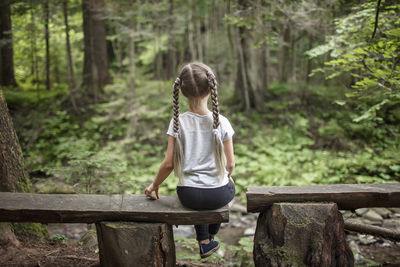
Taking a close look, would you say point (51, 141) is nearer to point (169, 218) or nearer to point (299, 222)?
point (169, 218)

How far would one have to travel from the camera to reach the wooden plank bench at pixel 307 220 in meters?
2.96

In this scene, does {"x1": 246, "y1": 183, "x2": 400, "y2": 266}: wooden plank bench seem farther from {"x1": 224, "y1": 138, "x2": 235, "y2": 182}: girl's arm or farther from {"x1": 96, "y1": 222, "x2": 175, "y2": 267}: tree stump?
{"x1": 96, "y1": 222, "x2": 175, "y2": 267}: tree stump

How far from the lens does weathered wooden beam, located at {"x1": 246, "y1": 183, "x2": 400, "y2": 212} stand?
3.12 metres

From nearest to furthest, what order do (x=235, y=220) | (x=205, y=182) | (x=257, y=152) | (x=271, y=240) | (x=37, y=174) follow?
1. (x=205, y=182)
2. (x=271, y=240)
3. (x=235, y=220)
4. (x=37, y=174)
5. (x=257, y=152)

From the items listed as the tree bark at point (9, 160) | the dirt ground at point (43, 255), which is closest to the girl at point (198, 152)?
the dirt ground at point (43, 255)

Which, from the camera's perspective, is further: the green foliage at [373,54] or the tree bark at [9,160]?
the green foliage at [373,54]

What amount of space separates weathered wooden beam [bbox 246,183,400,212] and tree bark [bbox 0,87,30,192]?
119 inches

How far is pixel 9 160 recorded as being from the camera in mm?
3873

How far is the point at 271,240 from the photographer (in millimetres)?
3109

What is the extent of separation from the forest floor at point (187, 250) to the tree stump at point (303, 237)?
4.04 feet

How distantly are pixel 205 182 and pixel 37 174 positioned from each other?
21.7ft

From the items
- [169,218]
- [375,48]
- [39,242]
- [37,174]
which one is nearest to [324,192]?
[169,218]

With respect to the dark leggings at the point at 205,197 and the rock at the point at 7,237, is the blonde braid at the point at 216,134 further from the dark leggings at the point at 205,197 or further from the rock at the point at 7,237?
the rock at the point at 7,237

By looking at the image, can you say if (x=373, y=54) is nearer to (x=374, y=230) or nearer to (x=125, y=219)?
(x=374, y=230)
